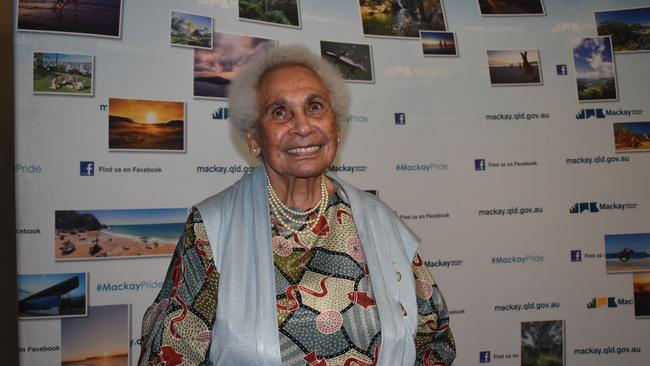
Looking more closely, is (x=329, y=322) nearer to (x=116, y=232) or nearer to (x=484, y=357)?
(x=116, y=232)

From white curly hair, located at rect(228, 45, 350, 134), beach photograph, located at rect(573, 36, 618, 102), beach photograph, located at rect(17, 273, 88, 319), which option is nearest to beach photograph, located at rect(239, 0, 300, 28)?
white curly hair, located at rect(228, 45, 350, 134)

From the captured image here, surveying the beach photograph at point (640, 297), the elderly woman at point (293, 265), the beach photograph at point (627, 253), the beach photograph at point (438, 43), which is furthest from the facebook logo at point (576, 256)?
the elderly woman at point (293, 265)

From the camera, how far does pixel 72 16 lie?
94.9 inches

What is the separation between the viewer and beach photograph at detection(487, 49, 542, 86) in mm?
3107

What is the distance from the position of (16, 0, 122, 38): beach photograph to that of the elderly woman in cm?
109

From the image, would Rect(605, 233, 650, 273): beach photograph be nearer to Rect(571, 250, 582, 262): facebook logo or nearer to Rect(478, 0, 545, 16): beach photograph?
Rect(571, 250, 582, 262): facebook logo

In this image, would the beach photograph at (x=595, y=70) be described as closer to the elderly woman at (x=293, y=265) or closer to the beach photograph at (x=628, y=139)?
the beach photograph at (x=628, y=139)

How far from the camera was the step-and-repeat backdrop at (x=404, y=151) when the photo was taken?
238cm

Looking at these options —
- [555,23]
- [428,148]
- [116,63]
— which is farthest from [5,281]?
[555,23]

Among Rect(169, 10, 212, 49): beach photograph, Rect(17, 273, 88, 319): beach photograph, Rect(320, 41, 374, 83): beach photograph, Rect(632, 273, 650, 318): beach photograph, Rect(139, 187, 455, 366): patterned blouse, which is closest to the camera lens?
Rect(139, 187, 455, 366): patterned blouse

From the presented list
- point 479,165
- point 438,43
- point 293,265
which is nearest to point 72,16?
point 293,265

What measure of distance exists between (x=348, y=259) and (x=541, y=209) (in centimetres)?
193

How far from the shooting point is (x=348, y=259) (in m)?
1.69

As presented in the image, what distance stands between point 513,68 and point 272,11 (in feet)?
5.26
